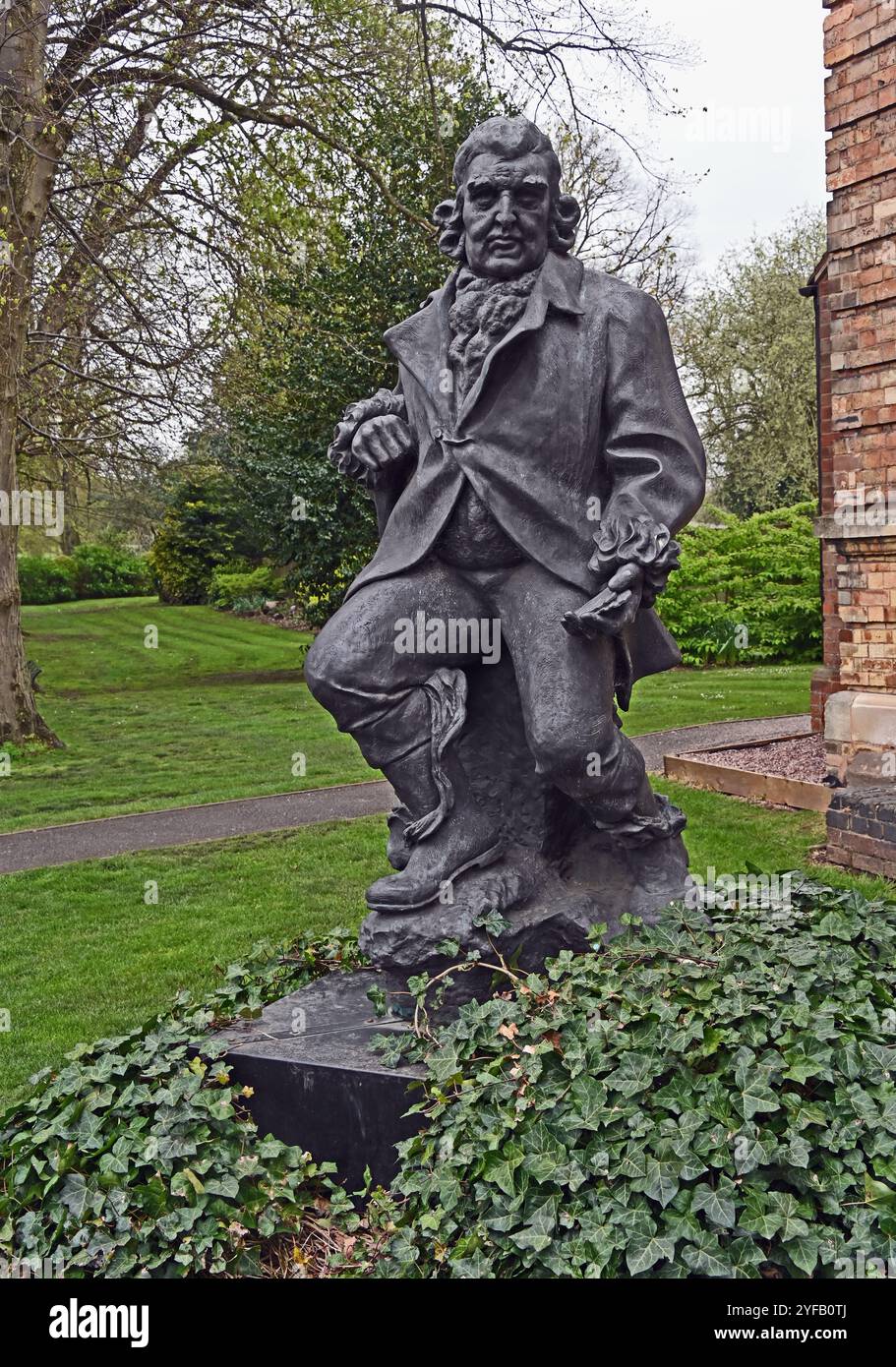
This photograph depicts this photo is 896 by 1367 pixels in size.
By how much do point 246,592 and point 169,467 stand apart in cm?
1235

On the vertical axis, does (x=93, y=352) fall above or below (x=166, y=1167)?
above

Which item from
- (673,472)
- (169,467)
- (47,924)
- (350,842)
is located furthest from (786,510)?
(673,472)

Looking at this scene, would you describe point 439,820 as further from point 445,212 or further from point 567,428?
point 445,212

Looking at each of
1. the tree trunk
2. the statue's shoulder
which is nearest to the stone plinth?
the statue's shoulder

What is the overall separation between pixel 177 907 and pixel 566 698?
5045 millimetres

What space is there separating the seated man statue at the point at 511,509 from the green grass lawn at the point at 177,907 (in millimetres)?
2079

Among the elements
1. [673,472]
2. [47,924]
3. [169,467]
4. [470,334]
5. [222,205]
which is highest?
[222,205]

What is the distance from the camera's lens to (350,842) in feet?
31.6

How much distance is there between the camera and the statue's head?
3.71 m

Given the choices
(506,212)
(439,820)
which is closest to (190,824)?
(439,820)

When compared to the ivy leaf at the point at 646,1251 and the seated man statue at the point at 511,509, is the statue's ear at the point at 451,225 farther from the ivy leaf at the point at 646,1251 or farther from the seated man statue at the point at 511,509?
the ivy leaf at the point at 646,1251

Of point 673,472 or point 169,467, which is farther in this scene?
point 169,467

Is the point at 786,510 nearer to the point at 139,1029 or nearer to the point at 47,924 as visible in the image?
the point at 47,924
